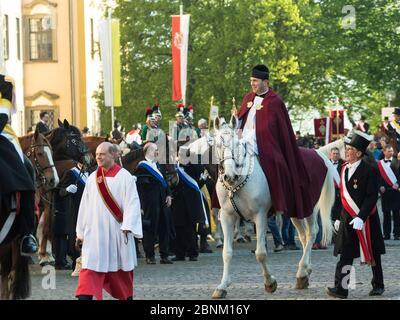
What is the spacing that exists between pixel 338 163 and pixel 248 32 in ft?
107

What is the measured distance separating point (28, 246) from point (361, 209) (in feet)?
14.8

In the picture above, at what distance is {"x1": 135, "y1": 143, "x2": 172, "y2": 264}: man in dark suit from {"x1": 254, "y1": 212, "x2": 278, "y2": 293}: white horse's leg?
5692 millimetres

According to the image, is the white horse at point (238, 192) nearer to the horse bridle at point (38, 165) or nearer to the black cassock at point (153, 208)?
the horse bridle at point (38, 165)

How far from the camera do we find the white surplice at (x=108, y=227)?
15211 millimetres

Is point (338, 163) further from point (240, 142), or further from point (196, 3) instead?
point (196, 3)

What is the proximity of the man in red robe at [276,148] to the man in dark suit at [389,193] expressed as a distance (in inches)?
434

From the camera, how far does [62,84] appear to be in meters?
63.2

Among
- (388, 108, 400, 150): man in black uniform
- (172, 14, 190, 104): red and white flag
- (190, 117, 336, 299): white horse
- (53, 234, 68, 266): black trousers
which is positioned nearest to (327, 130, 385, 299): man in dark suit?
(190, 117, 336, 299): white horse

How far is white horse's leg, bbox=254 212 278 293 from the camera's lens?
18469mm

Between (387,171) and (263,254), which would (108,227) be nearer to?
(263,254)

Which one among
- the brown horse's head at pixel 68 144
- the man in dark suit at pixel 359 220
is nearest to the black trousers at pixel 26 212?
the man in dark suit at pixel 359 220

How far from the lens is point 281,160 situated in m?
18.8

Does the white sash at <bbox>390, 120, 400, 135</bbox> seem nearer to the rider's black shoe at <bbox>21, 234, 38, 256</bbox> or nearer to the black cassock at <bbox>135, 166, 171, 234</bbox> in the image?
the black cassock at <bbox>135, 166, 171, 234</bbox>
